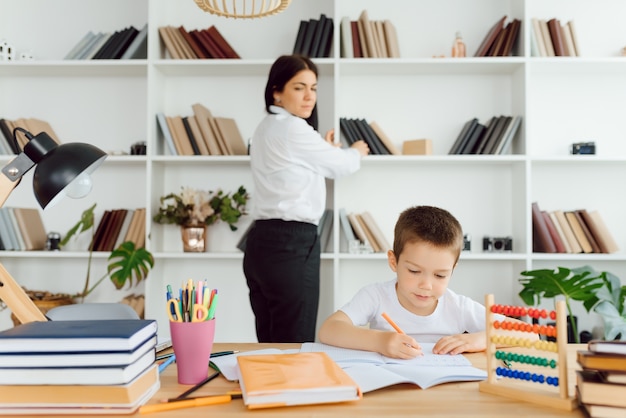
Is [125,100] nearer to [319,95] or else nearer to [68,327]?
[319,95]

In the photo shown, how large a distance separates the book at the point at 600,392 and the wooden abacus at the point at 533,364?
4 cm

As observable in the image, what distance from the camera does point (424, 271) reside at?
1.55 m

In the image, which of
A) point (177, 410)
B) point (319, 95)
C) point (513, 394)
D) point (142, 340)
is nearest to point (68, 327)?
point (142, 340)

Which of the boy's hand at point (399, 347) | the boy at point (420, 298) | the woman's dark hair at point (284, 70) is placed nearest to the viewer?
the boy's hand at point (399, 347)

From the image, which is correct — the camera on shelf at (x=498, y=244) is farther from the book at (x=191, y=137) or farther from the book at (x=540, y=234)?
the book at (x=191, y=137)

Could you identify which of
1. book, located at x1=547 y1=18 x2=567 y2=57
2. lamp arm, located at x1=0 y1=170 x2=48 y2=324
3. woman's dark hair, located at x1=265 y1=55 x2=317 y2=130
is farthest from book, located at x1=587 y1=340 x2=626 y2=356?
book, located at x1=547 y1=18 x2=567 y2=57

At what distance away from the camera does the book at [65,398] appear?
3.18 ft

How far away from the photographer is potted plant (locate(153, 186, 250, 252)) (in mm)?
3385

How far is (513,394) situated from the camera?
1063 millimetres

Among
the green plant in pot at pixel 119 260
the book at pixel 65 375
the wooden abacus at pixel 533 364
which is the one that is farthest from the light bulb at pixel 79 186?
the green plant in pot at pixel 119 260

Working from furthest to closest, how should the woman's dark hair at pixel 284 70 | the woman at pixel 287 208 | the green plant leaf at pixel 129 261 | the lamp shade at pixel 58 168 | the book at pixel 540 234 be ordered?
the book at pixel 540 234 → the green plant leaf at pixel 129 261 → the woman's dark hair at pixel 284 70 → the woman at pixel 287 208 → the lamp shade at pixel 58 168

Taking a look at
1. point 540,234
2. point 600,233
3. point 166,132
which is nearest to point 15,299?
point 166,132

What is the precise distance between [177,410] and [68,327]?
0.78 feet

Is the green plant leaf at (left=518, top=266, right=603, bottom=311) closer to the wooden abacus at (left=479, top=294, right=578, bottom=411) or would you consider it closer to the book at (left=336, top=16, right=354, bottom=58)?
the book at (left=336, top=16, right=354, bottom=58)
